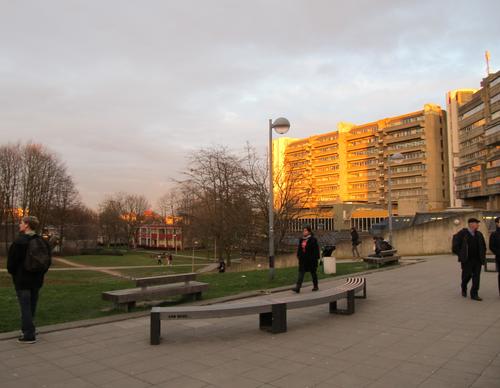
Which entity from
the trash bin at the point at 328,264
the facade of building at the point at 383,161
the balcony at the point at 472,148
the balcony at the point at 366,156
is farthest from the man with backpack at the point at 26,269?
the balcony at the point at 366,156

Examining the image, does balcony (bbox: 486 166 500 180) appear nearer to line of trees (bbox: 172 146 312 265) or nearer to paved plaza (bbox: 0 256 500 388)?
line of trees (bbox: 172 146 312 265)

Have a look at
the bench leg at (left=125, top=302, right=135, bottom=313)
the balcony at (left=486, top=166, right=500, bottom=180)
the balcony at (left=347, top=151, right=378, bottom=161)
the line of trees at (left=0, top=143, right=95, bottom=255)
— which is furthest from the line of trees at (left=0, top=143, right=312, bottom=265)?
the balcony at (left=347, top=151, right=378, bottom=161)

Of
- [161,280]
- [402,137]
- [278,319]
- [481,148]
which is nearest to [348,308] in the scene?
[278,319]

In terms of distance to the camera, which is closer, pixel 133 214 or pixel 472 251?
pixel 472 251

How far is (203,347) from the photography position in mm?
5887

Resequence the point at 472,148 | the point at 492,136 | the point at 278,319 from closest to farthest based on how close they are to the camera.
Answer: the point at 278,319, the point at 492,136, the point at 472,148

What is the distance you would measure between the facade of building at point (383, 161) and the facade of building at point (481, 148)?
890 cm

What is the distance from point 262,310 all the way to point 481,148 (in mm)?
71156

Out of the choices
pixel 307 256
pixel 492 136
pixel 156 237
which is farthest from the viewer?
pixel 156 237

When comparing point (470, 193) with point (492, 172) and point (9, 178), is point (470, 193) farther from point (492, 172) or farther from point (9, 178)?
point (9, 178)

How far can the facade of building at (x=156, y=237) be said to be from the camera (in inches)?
3848

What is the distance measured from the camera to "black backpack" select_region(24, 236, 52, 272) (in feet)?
19.8

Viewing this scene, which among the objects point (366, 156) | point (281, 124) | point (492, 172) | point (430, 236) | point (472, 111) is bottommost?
point (430, 236)

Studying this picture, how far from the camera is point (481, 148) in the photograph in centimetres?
6731
